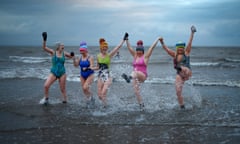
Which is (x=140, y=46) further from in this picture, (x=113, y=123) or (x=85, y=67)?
(x=113, y=123)

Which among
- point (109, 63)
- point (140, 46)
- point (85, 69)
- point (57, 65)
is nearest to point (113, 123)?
point (109, 63)

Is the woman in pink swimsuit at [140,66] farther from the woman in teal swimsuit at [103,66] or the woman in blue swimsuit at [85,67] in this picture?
the woman in blue swimsuit at [85,67]

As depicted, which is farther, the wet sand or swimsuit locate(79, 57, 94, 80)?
swimsuit locate(79, 57, 94, 80)

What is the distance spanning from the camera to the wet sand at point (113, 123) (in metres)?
6.03

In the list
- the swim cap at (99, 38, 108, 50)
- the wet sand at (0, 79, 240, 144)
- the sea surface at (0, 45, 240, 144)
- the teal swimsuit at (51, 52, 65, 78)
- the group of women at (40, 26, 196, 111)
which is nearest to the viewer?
the wet sand at (0, 79, 240, 144)

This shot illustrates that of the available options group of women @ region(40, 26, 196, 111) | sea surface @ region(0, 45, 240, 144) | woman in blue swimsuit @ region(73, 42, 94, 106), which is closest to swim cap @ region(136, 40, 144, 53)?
group of women @ region(40, 26, 196, 111)

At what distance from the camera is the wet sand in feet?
19.8

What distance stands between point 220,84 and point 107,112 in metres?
7.90

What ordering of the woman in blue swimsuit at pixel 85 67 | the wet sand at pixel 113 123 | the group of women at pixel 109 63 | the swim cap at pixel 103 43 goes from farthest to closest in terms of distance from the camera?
the woman in blue swimsuit at pixel 85 67, the swim cap at pixel 103 43, the group of women at pixel 109 63, the wet sand at pixel 113 123

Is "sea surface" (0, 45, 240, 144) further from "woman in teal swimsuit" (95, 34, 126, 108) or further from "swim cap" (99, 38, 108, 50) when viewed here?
"swim cap" (99, 38, 108, 50)

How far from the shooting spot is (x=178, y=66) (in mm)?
8406

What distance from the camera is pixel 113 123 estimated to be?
716 centimetres

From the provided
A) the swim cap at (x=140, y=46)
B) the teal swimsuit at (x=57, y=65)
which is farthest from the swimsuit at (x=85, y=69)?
the swim cap at (x=140, y=46)

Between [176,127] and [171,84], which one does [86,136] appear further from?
[171,84]
